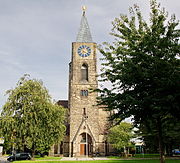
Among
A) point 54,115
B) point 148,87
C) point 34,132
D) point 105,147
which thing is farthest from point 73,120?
point 148,87

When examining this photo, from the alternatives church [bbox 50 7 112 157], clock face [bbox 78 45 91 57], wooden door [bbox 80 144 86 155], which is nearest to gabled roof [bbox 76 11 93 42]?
church [bbox 50 7 112 157]

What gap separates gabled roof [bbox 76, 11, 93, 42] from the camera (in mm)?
46981

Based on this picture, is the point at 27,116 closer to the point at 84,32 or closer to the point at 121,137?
the point at 121,137

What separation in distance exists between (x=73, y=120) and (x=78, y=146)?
15.8 ft

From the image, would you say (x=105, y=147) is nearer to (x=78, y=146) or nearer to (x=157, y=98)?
(x=78, y=146)

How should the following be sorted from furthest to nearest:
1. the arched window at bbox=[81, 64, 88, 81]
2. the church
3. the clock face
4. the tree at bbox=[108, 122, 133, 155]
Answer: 1. the clock face
2. the arched window at bbox=[81, 64, 88, 81]
3. the church
4. the tree at bbox=[108, 122, 133, 155]

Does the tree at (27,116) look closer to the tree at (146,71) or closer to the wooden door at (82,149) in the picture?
the tree at (146,71)

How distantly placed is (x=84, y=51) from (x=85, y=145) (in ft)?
63.1

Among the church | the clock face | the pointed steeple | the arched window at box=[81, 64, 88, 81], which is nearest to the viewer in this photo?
the church

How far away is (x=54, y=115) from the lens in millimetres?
23594

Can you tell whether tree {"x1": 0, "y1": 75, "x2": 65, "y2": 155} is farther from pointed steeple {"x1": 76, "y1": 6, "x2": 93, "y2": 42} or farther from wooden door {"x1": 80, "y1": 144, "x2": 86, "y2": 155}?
pointed steeple {"x1": 76, "y1": 6, "x2": 93, "y2": 42}

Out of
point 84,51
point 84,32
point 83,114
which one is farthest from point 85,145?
point 84,32

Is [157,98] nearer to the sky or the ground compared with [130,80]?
nearer to the ground

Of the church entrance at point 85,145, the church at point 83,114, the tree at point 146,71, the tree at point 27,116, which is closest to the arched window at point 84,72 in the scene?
the church at point 83,114
